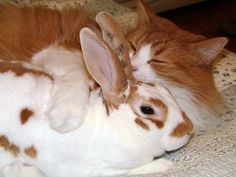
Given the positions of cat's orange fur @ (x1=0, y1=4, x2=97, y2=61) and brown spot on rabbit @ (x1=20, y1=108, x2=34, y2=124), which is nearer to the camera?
brown spot on rabbit @ (x1=20, y1=108, x2=34, y2=124)

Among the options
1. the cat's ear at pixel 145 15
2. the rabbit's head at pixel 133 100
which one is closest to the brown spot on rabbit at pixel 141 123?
the rabbit's head at pixel 133 100

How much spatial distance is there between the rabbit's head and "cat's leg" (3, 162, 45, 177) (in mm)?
237

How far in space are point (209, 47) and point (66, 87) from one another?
0.59 meters

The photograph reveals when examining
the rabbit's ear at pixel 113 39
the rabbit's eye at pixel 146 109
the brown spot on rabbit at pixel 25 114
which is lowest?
the brown spot on rabbit at pixel 25 114

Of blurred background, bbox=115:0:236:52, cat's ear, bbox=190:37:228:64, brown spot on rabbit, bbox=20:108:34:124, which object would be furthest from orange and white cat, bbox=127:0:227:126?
blurred background, bbox=115:0:236:52

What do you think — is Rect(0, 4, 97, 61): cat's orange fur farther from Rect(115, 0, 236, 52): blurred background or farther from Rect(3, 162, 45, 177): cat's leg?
Rect(115, 0, 236, 52): blurred background

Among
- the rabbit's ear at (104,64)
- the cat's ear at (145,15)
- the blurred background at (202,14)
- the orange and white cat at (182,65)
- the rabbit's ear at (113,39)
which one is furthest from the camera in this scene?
the blurred background at (202,14)

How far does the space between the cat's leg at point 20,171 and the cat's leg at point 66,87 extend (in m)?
0.12

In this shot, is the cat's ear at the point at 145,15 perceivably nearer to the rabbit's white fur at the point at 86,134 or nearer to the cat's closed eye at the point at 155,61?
the cat's closed eye at the point at 155,61

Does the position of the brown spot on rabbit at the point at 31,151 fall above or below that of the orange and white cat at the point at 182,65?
above

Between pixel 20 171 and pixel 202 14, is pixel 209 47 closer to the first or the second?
pixel 20 171

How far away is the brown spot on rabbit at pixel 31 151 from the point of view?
104cm

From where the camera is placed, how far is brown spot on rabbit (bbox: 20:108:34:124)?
3.46ft

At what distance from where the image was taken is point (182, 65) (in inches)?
57.8
